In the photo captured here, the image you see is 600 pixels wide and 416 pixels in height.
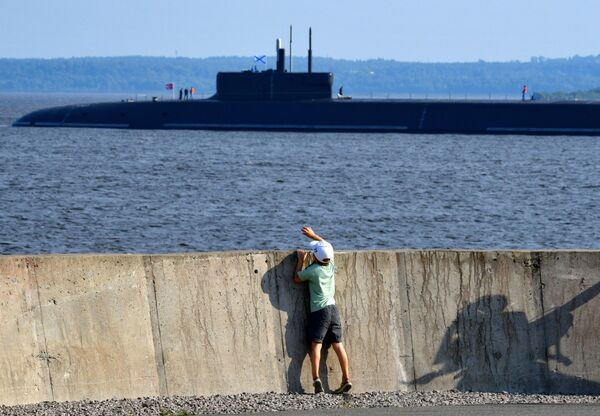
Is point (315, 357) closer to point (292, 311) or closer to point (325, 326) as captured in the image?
point (325, 326)

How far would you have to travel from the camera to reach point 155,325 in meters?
11.2

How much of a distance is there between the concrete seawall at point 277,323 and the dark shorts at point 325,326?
0.24 meters

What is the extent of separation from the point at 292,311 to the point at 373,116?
79248 millimetres

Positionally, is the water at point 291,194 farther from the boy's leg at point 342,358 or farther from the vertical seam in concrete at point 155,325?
the boy's leg at point 342,358

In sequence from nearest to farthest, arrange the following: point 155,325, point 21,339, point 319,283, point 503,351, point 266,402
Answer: point 21,339 → point 266,402 → point 155,325 → point 319,283 → point 503,351

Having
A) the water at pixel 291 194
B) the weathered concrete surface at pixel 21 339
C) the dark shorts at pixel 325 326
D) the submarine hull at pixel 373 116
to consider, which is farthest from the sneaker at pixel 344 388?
the submarine hull at pixel 373 116

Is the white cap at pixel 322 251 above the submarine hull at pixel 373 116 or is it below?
above

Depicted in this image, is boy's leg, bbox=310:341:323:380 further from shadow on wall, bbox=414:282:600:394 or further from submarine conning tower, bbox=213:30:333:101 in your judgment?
submarine conning tower, bbox=213:30:333:101

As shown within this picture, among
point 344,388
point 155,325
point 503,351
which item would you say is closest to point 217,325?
point 155,325

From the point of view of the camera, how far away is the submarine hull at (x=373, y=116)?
282ft

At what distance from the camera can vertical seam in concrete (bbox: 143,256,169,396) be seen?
11.2m

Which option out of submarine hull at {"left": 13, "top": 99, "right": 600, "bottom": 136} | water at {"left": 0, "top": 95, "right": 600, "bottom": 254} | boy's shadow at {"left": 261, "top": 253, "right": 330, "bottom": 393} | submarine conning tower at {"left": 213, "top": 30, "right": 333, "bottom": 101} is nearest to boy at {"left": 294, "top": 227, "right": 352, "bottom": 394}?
boy's shadow at {"left": 261, "top": 253, "right": 330, "bottom": 393}

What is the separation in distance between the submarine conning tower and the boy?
79.1 metres

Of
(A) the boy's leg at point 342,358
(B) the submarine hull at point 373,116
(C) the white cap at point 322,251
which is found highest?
(C) the white cap at point 322,251
